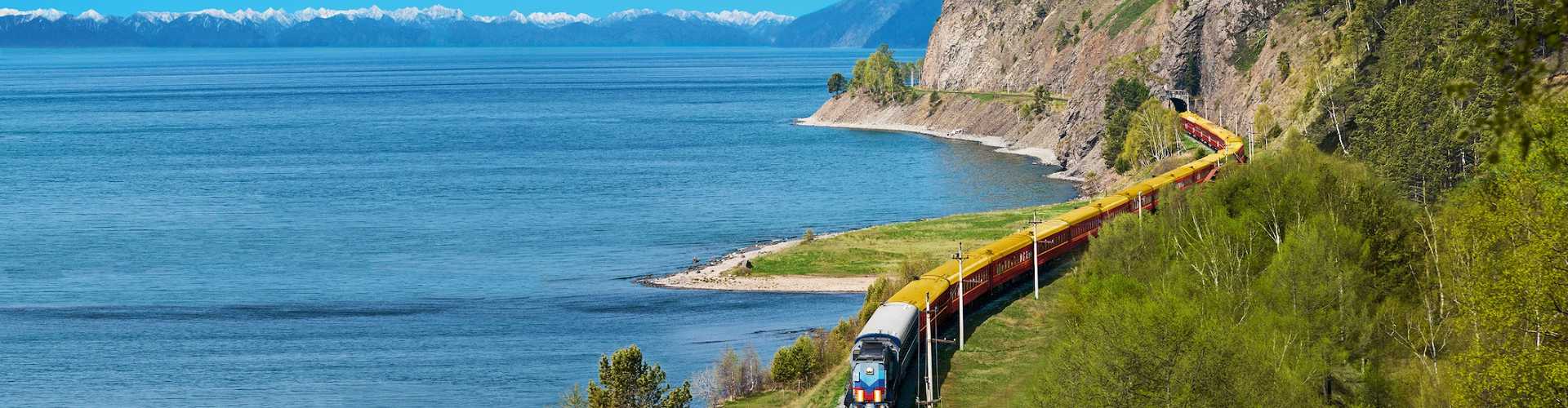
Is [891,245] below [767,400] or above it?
below

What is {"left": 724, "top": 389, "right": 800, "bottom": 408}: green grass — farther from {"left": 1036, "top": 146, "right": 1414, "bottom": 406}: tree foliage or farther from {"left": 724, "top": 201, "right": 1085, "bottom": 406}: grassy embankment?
{"left": 724, "top": 201, "right": 1085, "bottom": 406}: grassy embankment

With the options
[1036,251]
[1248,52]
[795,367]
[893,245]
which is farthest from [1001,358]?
Result: [1248,52]

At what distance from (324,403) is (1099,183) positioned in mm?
92628

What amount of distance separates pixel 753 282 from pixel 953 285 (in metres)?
33.4

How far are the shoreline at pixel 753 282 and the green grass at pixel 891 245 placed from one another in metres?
1.52

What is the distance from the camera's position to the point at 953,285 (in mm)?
60844

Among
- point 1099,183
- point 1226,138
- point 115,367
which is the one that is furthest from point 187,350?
point 1099,183

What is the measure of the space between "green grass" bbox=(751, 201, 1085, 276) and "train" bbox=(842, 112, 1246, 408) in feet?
→ 46.7

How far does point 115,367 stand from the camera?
71.6 metres

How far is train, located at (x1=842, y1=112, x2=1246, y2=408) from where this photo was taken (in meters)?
45.1

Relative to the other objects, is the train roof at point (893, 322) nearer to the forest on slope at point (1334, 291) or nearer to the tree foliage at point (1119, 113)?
the forest on slope at point (1334, 291)

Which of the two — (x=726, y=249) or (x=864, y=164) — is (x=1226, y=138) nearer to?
(x=726, y=249)

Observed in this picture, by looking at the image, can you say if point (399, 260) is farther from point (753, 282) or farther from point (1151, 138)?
point (1151, 138)

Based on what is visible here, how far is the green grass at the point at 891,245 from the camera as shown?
96625 millimetres
